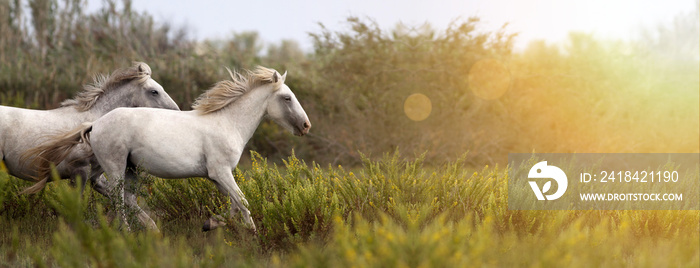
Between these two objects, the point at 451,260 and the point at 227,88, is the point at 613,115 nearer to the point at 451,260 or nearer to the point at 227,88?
the point at 227,88

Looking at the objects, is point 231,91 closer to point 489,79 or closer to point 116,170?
point 116,170

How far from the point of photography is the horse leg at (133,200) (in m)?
5.24

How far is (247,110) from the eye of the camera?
542 cm

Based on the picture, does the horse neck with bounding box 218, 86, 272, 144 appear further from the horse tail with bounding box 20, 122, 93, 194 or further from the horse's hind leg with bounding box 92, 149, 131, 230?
the horse tail with bounding box 20, 122, 93, 194

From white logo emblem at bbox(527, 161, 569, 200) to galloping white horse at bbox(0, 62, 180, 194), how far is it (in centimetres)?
386

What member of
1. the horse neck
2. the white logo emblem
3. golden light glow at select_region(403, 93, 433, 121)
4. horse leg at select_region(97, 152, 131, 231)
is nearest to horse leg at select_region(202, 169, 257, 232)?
the horse neck

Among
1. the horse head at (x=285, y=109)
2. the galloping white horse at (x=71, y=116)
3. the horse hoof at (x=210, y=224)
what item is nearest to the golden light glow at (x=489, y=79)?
the horse head at (x=285, y=109)

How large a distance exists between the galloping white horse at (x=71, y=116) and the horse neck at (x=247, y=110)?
3.02 feet

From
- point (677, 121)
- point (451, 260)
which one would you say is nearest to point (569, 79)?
point (677, 121)

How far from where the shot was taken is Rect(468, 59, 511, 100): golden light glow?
12.8 meters

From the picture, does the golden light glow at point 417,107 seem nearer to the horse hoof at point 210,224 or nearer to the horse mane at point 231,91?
the horse mane at point 231,91

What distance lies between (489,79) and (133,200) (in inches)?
368

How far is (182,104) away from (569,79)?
9.02 m

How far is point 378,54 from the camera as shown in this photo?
1307 centimetres
